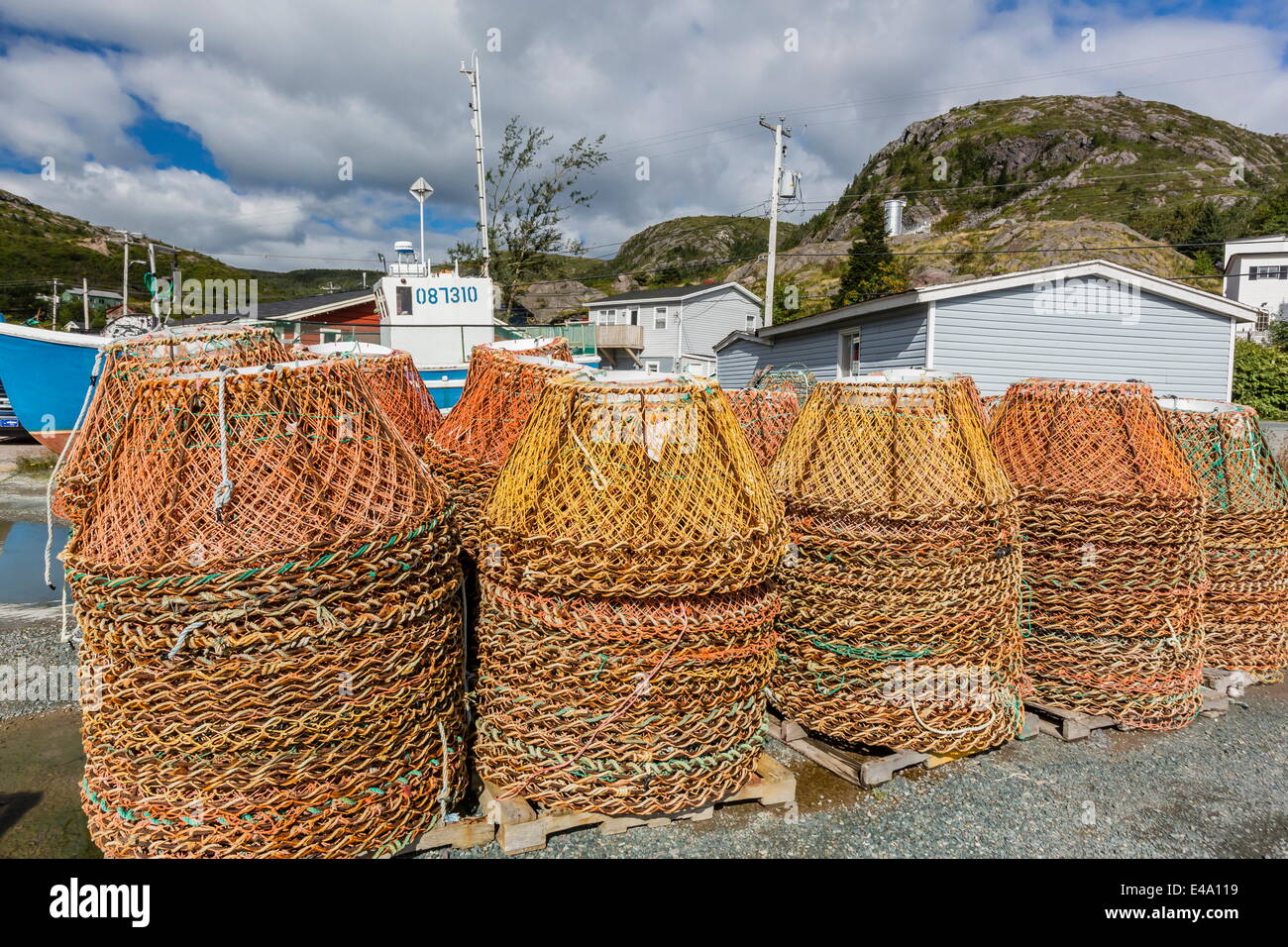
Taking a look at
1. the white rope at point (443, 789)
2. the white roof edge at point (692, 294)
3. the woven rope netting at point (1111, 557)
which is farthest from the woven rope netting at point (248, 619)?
the white roof edge at point (692, 294)

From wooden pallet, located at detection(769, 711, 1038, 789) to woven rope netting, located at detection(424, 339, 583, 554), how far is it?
7.12ft

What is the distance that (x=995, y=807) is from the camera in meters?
4.00

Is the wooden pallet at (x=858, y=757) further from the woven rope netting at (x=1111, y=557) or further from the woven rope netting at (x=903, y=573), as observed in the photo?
the woven rope netting at (x=1111, y=557)

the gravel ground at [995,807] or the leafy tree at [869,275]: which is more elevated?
the leafy tree at [869,275]

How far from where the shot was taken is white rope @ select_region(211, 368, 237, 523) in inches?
109

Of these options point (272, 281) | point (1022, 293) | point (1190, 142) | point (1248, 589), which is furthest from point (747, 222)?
point (1248, 589)

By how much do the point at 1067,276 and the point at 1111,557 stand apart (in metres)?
12.7

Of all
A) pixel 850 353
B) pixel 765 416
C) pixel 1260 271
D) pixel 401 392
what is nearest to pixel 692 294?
pixel 850 353

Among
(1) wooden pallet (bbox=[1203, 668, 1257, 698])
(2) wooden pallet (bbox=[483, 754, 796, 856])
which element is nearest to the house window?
(1) wooden pallet (bbox=[1203, 668, 1257, 698])

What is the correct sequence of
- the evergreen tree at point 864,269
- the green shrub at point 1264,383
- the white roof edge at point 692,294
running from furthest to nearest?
the white roof edge at point 692,294, the evergreen tree at point 864,269, the green shrub at point 1264,383

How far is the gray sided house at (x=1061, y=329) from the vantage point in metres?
15.1

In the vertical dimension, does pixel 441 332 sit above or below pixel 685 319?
below

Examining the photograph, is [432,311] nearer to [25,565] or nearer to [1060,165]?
[25,565]

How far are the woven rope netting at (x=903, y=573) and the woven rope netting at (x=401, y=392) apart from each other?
2.32m
